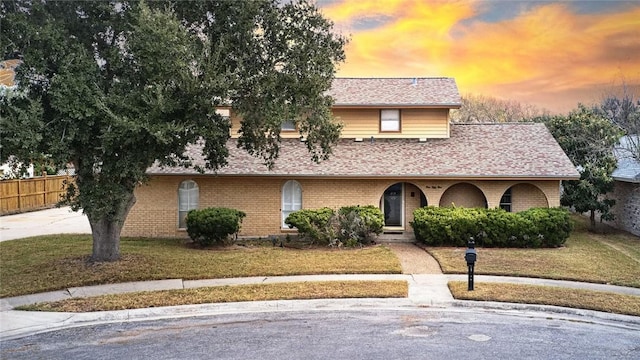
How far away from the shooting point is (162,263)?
54.2 feet

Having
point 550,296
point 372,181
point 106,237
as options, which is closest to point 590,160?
point 372,181

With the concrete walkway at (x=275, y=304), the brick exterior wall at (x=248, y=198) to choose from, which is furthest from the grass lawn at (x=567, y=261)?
the brick exterior wall at (x=248, y=198)

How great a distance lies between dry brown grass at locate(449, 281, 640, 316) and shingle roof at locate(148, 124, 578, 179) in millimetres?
8371

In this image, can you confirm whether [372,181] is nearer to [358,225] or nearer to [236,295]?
[358,225]

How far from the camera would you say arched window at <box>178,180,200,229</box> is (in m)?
22.8

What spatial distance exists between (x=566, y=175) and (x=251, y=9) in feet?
48.2

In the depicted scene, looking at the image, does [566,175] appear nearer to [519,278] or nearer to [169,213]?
[519,278]

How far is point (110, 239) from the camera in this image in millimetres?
16359

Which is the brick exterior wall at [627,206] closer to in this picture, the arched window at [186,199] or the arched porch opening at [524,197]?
the arched porch opening at [524,197]

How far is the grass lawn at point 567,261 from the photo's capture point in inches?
593

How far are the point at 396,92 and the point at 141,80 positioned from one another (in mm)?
14314

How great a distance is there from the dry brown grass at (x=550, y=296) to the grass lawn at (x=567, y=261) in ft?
5.39

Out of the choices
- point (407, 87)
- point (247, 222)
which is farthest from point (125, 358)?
point (407, 87)

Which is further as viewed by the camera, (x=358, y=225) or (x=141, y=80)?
(x=358, y=225)
